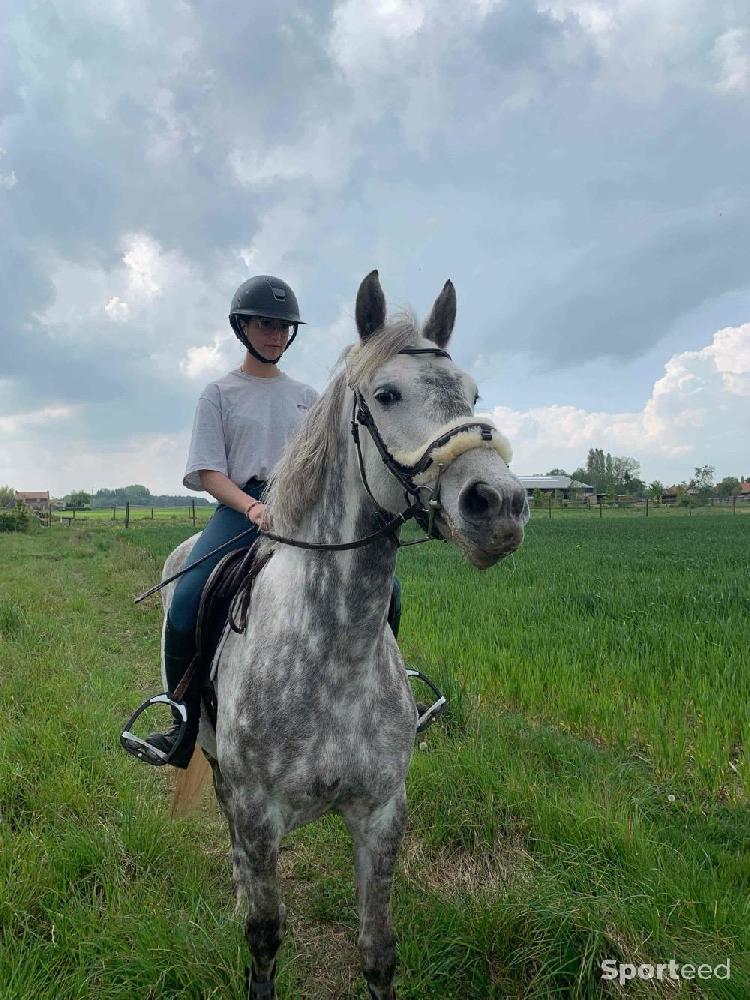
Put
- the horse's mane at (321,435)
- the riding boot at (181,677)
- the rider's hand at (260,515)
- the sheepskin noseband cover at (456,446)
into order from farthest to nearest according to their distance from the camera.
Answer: the riding boot at (181,677), the rider's hand at (260,515), the horse's mane at (321,435), the sheepskin noseband cover at (456,446)

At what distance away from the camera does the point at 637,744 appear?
442cm

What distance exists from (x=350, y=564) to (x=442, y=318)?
38.2 inches

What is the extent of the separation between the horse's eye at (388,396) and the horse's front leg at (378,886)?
1.53 meters

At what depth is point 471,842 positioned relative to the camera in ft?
11.0

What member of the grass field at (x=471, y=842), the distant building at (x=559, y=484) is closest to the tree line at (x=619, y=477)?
the distant building at (x=559, y=484)

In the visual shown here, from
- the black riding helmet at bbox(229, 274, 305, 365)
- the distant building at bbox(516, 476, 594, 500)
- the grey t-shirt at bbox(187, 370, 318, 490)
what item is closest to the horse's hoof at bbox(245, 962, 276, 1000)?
the grey t-shirt at bbox(187, 370, 318, 490)

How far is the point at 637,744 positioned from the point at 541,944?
2.33m

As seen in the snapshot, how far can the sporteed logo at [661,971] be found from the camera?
2242 millimetres

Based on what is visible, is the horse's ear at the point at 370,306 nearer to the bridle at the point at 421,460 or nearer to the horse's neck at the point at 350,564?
the bridle at the point at 421,460

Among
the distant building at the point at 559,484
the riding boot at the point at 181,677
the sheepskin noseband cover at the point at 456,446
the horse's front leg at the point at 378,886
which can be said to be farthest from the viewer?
the distant building at the point at 559,484

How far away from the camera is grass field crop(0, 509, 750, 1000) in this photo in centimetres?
245

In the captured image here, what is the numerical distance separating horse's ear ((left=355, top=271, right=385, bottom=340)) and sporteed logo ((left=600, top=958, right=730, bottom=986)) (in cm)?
258

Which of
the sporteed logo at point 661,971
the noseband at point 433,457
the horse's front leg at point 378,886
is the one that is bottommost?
the sporteed logo at point 661,971

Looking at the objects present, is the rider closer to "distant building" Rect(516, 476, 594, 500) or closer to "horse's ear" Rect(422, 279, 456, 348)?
"horse's ear" Rect(422, 279, 456, 348)
